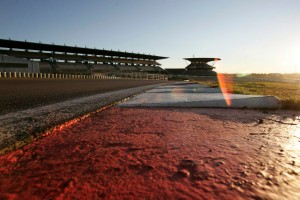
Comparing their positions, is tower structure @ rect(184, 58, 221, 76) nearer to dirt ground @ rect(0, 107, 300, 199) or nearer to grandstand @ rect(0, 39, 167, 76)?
grandstand @ rect(0, 39, 167, 76)

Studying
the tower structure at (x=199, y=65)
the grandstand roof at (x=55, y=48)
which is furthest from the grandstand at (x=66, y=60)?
the tower structure at (x=199, y=65)

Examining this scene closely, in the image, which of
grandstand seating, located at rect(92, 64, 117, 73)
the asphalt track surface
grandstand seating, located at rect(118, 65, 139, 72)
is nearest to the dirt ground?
the asphalt track surface

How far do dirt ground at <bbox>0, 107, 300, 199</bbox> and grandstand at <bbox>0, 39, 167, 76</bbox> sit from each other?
32298 millimetres

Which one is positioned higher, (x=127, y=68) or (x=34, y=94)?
(x=127, y=68)

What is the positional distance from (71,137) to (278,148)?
5.80 ft

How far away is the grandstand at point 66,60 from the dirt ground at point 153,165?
32.3m

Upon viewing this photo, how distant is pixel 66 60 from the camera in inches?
1940

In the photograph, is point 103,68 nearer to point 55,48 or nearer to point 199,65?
point 55,48

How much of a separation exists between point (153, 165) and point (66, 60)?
51.8m

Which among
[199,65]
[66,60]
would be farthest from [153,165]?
[199,65]

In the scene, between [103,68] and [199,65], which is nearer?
[103,68]

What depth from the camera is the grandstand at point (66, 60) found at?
3484cm

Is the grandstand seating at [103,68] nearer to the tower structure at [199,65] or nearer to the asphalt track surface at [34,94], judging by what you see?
the tower structure at [199,65]

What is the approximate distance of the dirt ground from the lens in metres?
1.10
